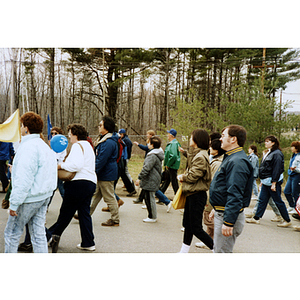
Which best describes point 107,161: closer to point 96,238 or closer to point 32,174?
point 96,238

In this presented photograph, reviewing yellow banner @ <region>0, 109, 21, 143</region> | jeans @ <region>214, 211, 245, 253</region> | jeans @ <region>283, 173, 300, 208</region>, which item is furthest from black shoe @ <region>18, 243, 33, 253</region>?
jeans @ <region>283, 173, 300, 208</region>

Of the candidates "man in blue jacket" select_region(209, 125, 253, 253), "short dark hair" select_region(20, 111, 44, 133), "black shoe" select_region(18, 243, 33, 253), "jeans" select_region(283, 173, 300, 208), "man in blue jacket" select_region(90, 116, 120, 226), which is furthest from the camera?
"jeans" select_region(283, 173, 300, 208)

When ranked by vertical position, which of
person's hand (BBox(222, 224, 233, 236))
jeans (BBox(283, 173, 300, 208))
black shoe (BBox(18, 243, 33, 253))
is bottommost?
black shoe (BBox(18, 243, 33, 253))

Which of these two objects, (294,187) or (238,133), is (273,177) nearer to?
(294,187)

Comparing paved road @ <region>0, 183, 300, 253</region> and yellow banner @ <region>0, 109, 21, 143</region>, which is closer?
yellow banner @ <region>0, 109, 21, 143</region>

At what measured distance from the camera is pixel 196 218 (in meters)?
3.70

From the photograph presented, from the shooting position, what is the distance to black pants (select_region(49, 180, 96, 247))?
3844 millimetres

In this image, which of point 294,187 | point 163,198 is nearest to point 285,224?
point 294,187

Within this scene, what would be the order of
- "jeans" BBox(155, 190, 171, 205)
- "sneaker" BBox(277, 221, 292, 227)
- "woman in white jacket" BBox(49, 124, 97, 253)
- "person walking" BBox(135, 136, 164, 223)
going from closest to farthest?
"woman in white jacket" BBox(49, 124, 97, 253)
"person walking" BBox(135, 136, 164, 223)
"sneaker" BBox(277, 221, 292, 227)
"jeans" BBox(155, 190, 171, 205)

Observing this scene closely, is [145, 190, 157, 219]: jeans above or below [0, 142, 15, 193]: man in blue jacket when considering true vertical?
below

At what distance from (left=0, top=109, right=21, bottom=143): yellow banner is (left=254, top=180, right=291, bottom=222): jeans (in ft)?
15.1

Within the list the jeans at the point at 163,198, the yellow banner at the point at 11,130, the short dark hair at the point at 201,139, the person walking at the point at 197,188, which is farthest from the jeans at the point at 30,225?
the jeans at the point at 163,198

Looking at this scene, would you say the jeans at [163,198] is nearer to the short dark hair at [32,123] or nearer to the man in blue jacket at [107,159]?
the man in blue jacket at [107,159]

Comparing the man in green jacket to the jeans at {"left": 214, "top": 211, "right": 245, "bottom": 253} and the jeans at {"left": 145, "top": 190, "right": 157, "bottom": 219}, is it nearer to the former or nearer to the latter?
the jeans at {"left": 145, "top": 190, "right": 157, "bottom": 219}
